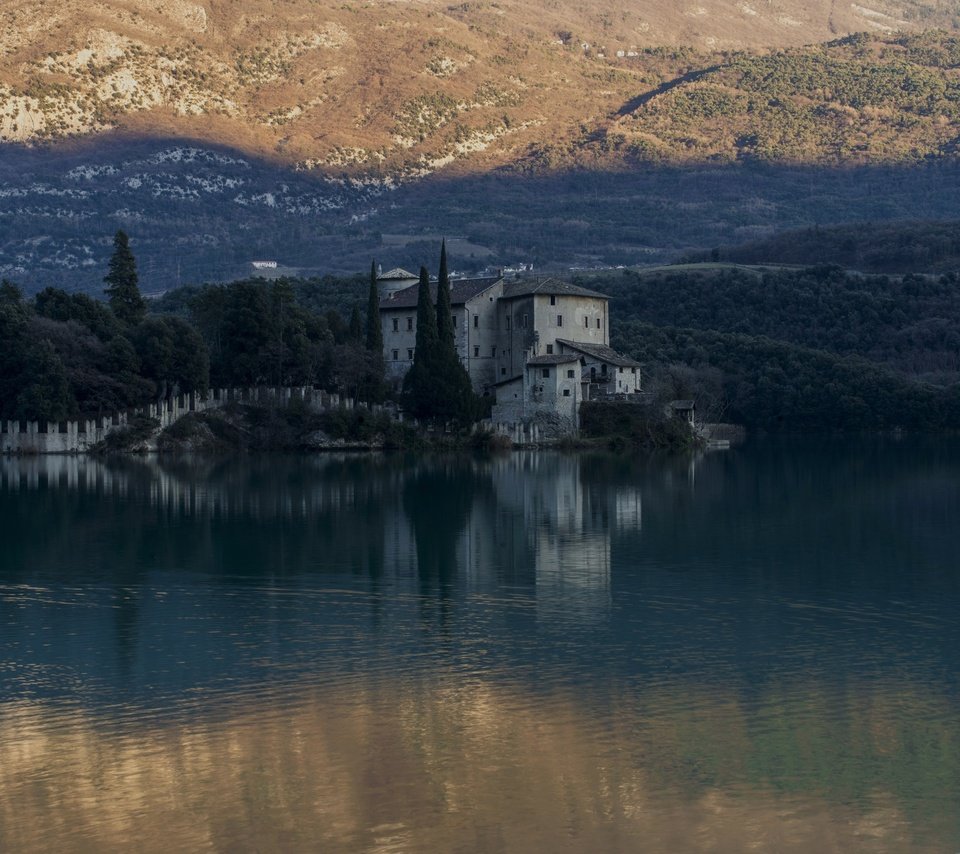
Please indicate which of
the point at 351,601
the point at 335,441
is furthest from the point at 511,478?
the point at 351,601

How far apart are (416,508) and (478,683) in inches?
862

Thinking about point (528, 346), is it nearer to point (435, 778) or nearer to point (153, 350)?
point (153, 350)

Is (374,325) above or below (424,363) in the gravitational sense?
above

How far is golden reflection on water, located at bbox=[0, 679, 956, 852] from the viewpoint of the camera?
566 inches

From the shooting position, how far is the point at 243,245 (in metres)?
188

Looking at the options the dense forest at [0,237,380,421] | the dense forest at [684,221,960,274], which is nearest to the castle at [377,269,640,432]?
the dense forest at [0,237,380,421]

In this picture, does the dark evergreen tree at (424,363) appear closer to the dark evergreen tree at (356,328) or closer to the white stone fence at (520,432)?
the white stone fence at (520,432)

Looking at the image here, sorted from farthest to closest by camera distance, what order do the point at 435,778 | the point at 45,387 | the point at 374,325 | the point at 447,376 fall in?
the point at 374,325, the point at 447,376, the point at 45,387, the point at 435,778

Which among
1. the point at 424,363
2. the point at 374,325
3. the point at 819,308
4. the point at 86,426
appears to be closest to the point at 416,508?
the point at 424,363

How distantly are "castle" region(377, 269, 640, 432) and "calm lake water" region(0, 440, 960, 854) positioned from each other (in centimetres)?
3145

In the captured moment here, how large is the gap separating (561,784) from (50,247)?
6862 inches

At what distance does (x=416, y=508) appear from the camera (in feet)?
137

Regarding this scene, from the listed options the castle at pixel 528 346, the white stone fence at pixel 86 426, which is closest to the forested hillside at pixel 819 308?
the castle at pixel 528 346

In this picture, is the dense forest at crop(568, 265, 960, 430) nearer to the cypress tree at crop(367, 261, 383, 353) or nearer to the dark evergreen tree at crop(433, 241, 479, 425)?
the dark evergreen tree at crop(433, 241, 479, 425)
